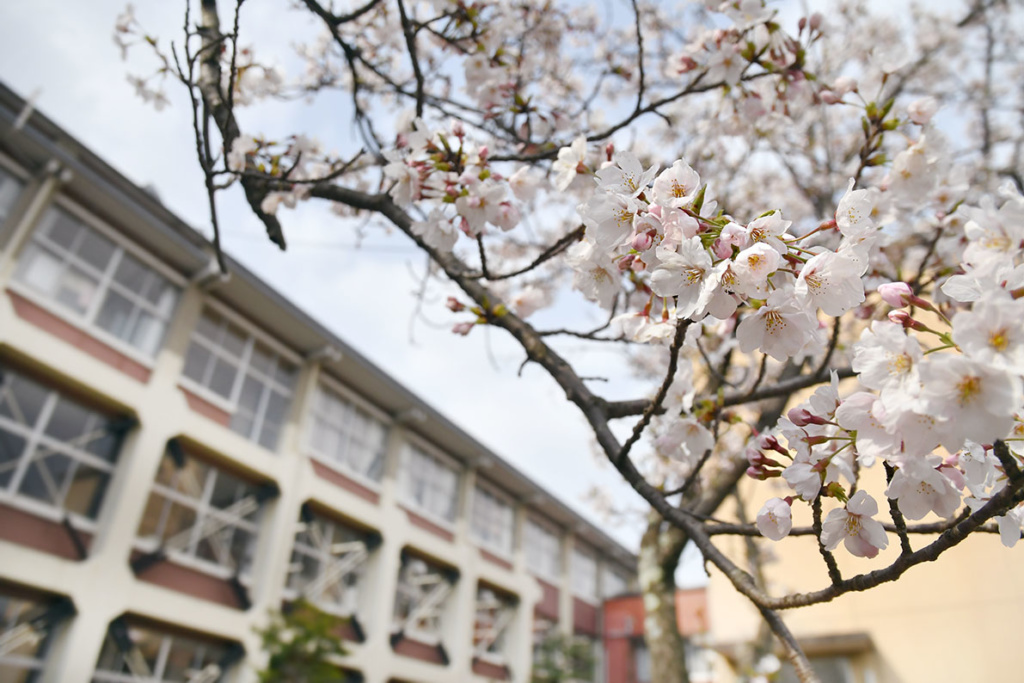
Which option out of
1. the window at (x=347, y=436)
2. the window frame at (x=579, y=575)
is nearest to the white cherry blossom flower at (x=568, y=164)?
the window at (x=347, y=436)

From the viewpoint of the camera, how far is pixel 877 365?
0.99 m

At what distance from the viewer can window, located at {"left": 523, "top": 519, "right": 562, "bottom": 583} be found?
57.6ft

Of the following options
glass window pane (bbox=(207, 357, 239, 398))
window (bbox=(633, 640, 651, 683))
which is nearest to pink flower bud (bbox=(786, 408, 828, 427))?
glass window pane (bbox=(207, 357, 239, 398))

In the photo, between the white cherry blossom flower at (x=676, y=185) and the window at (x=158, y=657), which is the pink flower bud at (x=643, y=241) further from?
the window at (x=158, y=657)

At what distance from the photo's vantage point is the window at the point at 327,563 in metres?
11.0

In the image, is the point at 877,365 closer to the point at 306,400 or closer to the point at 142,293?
the point at 142,293

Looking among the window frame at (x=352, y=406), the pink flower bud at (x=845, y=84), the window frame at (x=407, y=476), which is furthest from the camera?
the window frame at (x=407, y=476)

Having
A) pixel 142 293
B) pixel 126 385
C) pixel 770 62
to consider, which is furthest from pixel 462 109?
pixel 142 293

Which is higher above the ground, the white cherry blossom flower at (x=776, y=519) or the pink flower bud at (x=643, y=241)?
the pink flower bud at (x=643, y=241)

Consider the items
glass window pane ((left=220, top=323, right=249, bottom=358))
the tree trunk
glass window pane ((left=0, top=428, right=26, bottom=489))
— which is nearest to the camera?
the tree trunk

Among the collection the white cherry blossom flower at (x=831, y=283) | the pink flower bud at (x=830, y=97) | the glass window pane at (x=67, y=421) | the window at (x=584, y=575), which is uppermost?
the window at (x=584, y=575)

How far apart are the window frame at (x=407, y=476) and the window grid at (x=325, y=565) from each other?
1469 mm

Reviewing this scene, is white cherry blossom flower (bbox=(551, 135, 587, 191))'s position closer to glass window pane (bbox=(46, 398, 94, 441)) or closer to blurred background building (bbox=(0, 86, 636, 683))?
blurred background building (bbox=(0, 86, 636, 683))

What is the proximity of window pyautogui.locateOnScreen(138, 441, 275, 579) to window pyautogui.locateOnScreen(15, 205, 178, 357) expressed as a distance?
5.86 ft
